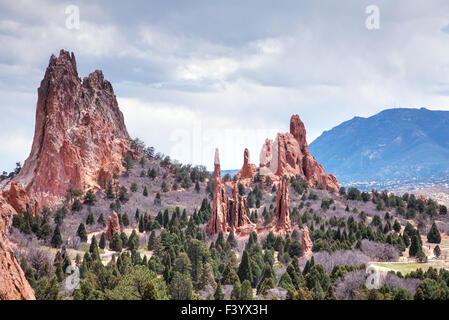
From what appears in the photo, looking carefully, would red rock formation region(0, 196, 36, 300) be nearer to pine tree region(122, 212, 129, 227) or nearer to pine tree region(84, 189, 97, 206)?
pine tree region(122, 212, 129, 227)

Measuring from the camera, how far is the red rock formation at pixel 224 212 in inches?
2751

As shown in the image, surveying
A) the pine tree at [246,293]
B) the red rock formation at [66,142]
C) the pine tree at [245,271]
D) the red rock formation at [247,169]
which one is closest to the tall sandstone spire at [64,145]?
the red rock formation at [66,142]

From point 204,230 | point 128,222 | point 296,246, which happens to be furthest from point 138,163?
point 296,246

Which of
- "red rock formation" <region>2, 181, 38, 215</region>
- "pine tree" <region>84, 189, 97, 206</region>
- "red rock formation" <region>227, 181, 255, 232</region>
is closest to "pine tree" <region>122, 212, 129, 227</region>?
"pine tree" <region>84, 189, 97, 206</region>

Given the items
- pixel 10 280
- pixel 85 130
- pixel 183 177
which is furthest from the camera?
pixel 183 177

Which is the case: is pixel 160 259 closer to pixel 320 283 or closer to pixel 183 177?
pixel 320 283

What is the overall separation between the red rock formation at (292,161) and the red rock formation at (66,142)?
3965cm

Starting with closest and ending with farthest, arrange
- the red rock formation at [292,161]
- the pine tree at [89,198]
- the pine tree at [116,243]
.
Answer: the pine tree at [116,243] → the pine tree at [89,198] → the red rock formation at [292,161]

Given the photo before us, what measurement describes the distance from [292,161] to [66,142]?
6087cm

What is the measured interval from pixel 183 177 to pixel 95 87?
34.8m

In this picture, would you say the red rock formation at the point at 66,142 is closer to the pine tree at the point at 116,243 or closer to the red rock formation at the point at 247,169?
the pine tree at the point at 116,243

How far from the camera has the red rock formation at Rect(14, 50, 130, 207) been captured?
8406cm

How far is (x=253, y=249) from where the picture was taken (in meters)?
55.6

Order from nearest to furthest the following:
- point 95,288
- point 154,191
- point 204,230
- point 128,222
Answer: point 95,288 < point 204,230 < point 128,222 < point 154,191
